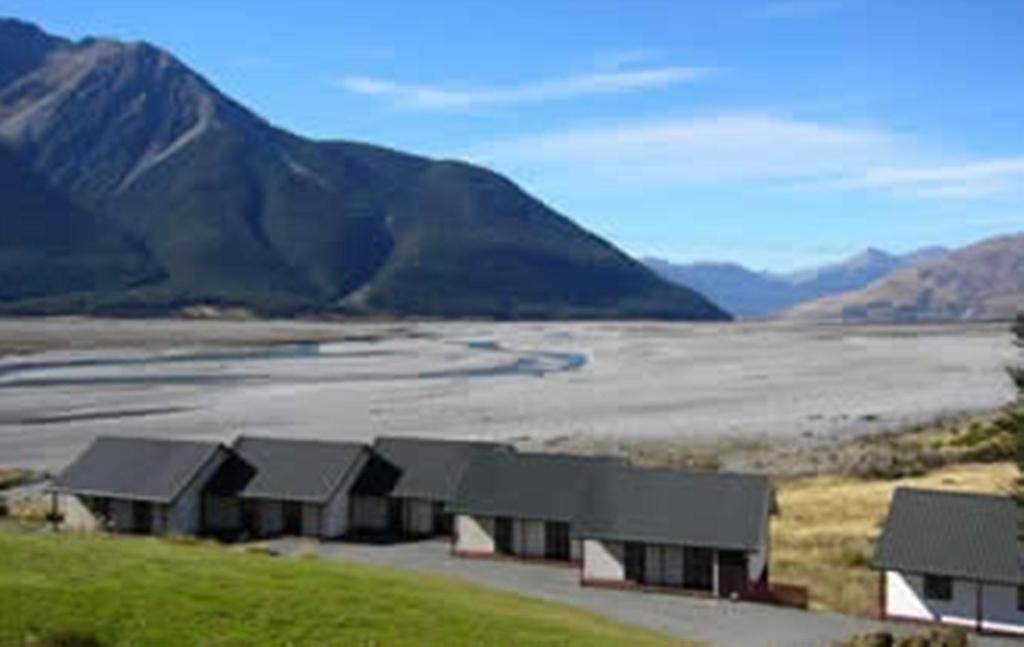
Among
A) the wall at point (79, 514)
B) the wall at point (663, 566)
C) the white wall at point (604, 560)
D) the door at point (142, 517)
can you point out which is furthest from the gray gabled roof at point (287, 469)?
the wall at point (663, 566)

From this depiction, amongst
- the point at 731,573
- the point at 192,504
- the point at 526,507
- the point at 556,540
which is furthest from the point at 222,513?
the point at 731,573

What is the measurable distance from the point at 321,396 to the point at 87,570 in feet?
289

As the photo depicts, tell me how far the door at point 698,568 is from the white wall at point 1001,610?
10.2 metres

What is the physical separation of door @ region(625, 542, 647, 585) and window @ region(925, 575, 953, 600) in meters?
11.0

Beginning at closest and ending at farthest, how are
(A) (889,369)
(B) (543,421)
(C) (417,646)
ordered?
(C) (417,646) → (B) (543,421) → (A) (889,369)

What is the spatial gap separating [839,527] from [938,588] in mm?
13285

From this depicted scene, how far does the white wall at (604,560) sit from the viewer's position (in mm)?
53156

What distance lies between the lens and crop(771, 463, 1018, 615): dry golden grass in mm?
51125

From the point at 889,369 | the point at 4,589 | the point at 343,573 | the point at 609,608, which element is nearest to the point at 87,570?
the point at 4,589

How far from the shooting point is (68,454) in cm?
8562

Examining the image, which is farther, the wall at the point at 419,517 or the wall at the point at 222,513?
the wall at the point at 222,513

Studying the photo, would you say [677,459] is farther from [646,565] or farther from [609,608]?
[609,608]

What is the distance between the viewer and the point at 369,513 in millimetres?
63844

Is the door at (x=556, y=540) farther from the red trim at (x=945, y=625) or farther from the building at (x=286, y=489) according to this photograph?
the red trim at (x=945, y=625)
